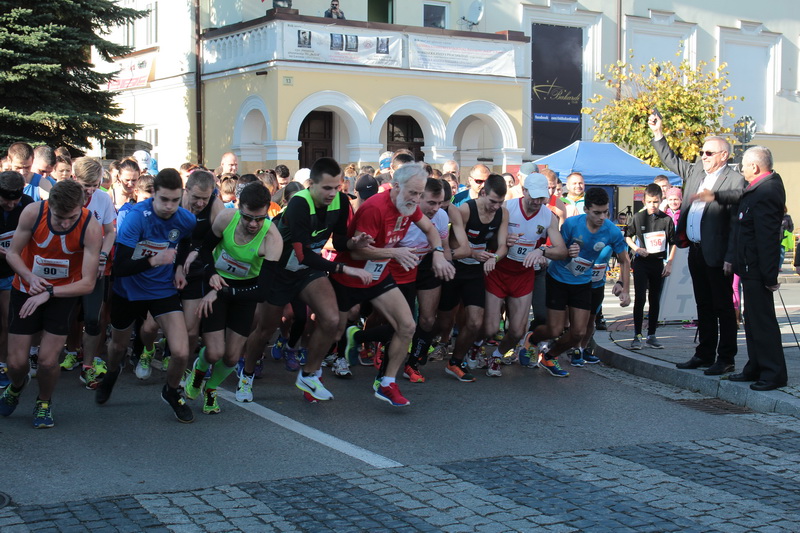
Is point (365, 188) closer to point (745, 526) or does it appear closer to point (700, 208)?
point (700, 208)

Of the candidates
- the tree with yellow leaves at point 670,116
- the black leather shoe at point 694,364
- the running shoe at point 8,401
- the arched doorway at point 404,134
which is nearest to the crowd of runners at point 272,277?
the running shoe at point 8,401

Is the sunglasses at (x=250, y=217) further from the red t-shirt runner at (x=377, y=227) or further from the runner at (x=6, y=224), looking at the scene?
the runner at (x=6, y=224)

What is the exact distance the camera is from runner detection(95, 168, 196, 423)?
24.1 feet

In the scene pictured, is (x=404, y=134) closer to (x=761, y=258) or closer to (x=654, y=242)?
(x=654, y=242)

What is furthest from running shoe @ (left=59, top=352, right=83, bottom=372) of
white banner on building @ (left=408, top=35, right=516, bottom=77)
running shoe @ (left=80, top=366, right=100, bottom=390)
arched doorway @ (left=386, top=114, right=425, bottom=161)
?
arched doorway @ (left=386, top=114, right=425, bottom=161)

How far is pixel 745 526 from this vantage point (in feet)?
16.8

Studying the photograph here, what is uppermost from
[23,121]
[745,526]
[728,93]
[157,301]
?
[728,93]

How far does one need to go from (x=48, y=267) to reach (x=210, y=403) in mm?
1552

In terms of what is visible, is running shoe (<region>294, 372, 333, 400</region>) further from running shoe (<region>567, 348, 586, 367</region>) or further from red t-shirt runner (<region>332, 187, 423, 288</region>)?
running shoe (<region>567, 348, 586, 367</region>)

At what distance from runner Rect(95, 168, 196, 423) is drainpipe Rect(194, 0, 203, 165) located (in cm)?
2219

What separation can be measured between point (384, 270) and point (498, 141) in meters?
22.6

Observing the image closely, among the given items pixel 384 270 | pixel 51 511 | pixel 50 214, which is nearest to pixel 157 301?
pixel 50 214

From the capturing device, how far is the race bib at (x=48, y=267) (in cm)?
708

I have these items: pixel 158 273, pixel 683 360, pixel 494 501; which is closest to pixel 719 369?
pixel 683 360
